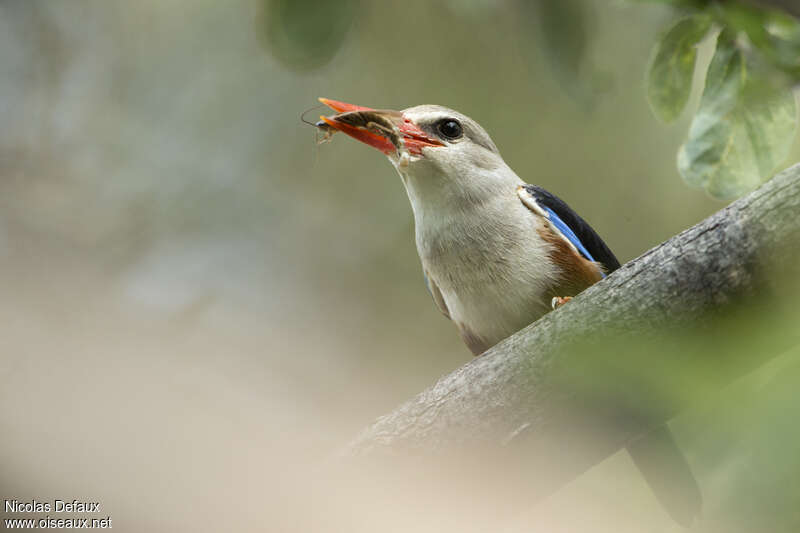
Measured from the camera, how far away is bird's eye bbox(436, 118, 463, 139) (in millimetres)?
3462

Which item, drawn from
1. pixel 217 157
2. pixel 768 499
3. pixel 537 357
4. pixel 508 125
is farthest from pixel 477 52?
pixel 768 499

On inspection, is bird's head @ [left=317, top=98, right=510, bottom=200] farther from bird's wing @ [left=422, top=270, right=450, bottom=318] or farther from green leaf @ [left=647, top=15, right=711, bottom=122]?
green leaf @ [left=647, top=15, right=711, bottom=122]

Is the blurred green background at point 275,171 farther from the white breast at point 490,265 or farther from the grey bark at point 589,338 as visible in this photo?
the white breast at point 490,265

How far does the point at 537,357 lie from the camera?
2.14 meters

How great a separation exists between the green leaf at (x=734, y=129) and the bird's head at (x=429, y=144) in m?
1.54

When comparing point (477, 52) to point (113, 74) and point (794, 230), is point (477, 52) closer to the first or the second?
point (113, 74)

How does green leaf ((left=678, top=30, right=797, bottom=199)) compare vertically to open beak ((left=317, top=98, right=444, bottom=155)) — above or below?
below

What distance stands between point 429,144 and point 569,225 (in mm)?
628

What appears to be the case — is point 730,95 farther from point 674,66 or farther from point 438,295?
point 438,295

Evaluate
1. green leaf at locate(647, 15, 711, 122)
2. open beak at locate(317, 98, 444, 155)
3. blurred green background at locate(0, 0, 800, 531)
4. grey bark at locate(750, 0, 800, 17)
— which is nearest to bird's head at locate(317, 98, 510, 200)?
open beak at locate(317, 98, 444, 155)

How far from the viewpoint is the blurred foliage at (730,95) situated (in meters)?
1.50

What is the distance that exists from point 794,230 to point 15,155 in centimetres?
463

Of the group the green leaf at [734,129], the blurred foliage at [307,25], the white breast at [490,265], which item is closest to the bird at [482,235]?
the white breast at [490,265]

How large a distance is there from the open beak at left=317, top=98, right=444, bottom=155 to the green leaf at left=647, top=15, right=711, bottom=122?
141 cm
